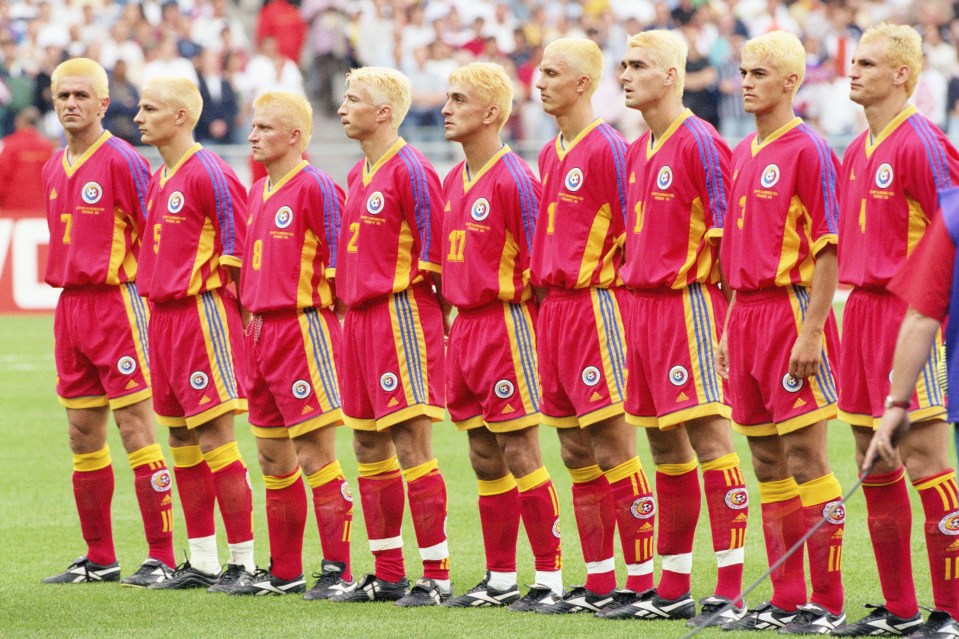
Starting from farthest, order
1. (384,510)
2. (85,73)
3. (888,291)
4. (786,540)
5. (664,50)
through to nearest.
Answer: (85,73) < (384,510) < (664,50) < (786,540) < (888,291)

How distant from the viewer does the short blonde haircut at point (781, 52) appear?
6574 millimetres

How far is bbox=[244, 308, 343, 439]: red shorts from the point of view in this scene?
25.2ft

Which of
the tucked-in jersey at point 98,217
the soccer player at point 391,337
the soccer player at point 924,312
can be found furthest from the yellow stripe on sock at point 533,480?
the tucked-in jersey at point 98,217

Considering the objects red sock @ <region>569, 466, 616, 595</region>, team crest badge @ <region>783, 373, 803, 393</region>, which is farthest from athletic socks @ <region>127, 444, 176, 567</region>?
team crest badge @ <region>783, 373, 803, 393</region>

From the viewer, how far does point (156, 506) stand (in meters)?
8.21

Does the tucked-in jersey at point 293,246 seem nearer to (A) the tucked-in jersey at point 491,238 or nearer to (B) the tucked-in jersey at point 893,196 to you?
(A) the tucked-in jersey at point 491,238

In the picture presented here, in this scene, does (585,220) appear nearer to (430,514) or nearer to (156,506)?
(430,514)

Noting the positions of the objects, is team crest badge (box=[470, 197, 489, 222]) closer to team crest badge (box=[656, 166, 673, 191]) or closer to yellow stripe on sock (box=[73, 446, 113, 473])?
team crest badge (box=[656, 166, 673, 191])

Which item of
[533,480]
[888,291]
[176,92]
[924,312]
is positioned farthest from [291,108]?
[924,312]

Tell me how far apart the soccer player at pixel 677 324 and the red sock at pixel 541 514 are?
43 cm

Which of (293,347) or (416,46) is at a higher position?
(416,46)

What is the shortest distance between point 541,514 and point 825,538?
4.40 feet

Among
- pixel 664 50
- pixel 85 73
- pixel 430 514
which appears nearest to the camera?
pixel 664 50

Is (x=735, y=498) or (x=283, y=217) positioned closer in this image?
(x=735, y=498)
